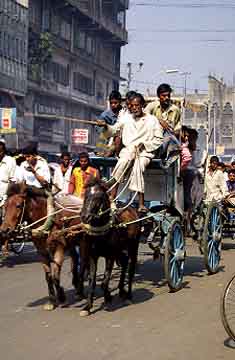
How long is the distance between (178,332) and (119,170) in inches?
91.0

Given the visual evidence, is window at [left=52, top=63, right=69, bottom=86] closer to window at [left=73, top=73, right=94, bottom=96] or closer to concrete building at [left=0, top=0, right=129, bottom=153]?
concrete building at [left=0, top=0, right=129, bottom=153]

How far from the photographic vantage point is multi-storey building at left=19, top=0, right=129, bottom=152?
4125cm

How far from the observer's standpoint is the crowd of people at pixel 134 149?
8.46m

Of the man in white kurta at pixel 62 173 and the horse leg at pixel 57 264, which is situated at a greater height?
the man in white kurta at pixel 62 173

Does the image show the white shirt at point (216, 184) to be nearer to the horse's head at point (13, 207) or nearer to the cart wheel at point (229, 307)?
the horse's head at point (13, 207)

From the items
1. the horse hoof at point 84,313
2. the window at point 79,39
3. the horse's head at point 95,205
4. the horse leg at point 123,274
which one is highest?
the window at point 79,39

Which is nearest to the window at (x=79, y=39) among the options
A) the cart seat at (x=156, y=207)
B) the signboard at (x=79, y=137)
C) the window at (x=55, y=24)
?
the window at (x=55, y=24)

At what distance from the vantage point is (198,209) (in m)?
11.0

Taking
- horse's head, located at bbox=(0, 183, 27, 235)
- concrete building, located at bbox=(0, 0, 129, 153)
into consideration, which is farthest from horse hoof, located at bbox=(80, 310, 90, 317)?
concrete building, located at bbox=(0, 0, 129, 153)

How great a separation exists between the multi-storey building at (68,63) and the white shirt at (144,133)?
1080 inches

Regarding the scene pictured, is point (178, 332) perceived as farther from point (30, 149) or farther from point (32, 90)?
point (32, 90)

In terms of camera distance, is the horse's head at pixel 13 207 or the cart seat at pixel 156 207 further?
the cart seat at pixel 156 207

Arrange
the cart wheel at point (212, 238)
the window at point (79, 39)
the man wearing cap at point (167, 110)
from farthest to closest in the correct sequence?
1. the window at point (79, 39)
2. the cart wheel at point (212, 238)
3. the man wearing cap at point (167, 110)

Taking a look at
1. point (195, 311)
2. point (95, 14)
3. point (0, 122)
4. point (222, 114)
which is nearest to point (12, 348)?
point (195, 311)
